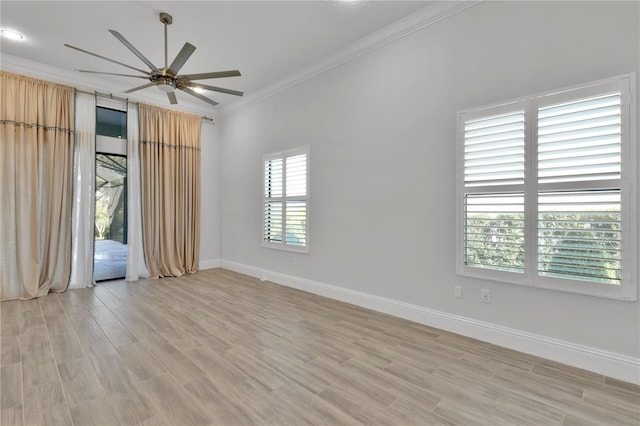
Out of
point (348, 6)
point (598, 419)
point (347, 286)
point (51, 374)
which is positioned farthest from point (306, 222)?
point (598, 419)

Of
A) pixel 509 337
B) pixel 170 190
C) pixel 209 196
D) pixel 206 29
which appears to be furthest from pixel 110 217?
pixel 509 337

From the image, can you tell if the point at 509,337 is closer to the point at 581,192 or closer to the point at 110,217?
the point at 581,192

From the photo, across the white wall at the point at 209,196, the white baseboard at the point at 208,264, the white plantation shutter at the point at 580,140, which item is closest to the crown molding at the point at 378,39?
the white plantation shutter at the point at 580,140

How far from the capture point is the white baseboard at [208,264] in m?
6.06

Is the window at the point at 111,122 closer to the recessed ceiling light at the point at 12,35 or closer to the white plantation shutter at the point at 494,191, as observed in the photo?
the recessed ceiling light at the point at 12,35

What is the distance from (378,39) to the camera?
3551mm

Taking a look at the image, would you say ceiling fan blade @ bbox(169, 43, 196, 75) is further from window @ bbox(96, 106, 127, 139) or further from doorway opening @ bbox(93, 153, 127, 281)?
doorway opening @ bbox(93, 153, 127, 281)

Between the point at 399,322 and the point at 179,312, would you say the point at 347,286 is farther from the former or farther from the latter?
the point at 179,312

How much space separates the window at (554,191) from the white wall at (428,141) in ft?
0.41

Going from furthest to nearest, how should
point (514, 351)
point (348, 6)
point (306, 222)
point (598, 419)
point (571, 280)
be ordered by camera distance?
point (306, 222)
point (348, 6)
point (514, 351)
point (571, 280)
point (598, 419)

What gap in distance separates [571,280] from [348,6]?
3.24 m

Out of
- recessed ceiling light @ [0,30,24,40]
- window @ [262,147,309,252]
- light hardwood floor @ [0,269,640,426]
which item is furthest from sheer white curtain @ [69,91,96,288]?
window @ [262,147,309,252]

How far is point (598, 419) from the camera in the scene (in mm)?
1733

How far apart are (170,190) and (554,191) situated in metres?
5.64
